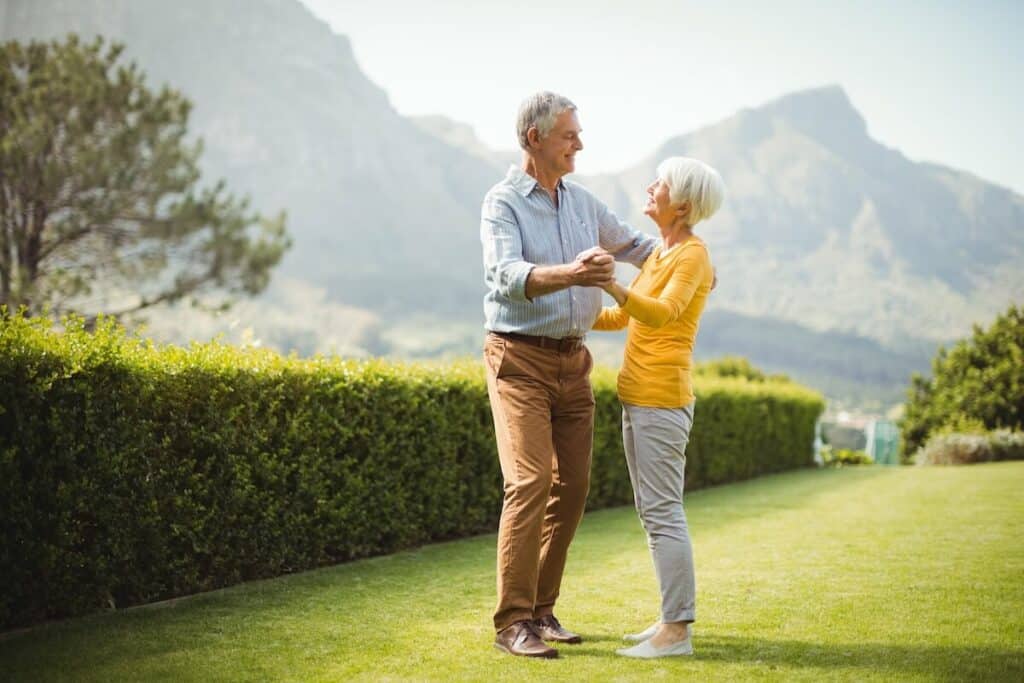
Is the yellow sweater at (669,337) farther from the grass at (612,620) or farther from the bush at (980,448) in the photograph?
the bush at (980,448)

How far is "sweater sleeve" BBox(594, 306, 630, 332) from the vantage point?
14.4 ft

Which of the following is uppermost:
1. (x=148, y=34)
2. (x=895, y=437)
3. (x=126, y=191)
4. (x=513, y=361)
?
(x=148, y=34)

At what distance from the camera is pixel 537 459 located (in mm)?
3910

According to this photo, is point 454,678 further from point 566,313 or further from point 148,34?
point 148,34

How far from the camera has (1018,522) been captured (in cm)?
806

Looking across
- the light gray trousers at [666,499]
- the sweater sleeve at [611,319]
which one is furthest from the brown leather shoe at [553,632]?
the sweater sleeve at [611,319]

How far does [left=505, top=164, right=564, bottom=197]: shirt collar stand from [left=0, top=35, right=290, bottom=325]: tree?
16.5 m

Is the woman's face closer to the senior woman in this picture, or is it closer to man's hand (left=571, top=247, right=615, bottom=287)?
the senior woman

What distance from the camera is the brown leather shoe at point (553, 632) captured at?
13.7 ft

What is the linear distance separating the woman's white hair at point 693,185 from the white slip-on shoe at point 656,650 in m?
1.81

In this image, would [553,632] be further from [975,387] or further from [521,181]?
[975,387]

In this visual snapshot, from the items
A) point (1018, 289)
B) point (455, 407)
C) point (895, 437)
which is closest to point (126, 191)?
point (455, 407)

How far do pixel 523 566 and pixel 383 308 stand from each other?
3873 inches

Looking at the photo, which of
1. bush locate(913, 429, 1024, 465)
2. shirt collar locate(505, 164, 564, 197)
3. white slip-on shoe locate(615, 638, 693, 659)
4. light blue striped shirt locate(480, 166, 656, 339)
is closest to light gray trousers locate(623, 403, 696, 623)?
white slip-on shoe locate(615, 638, 693, 659)
